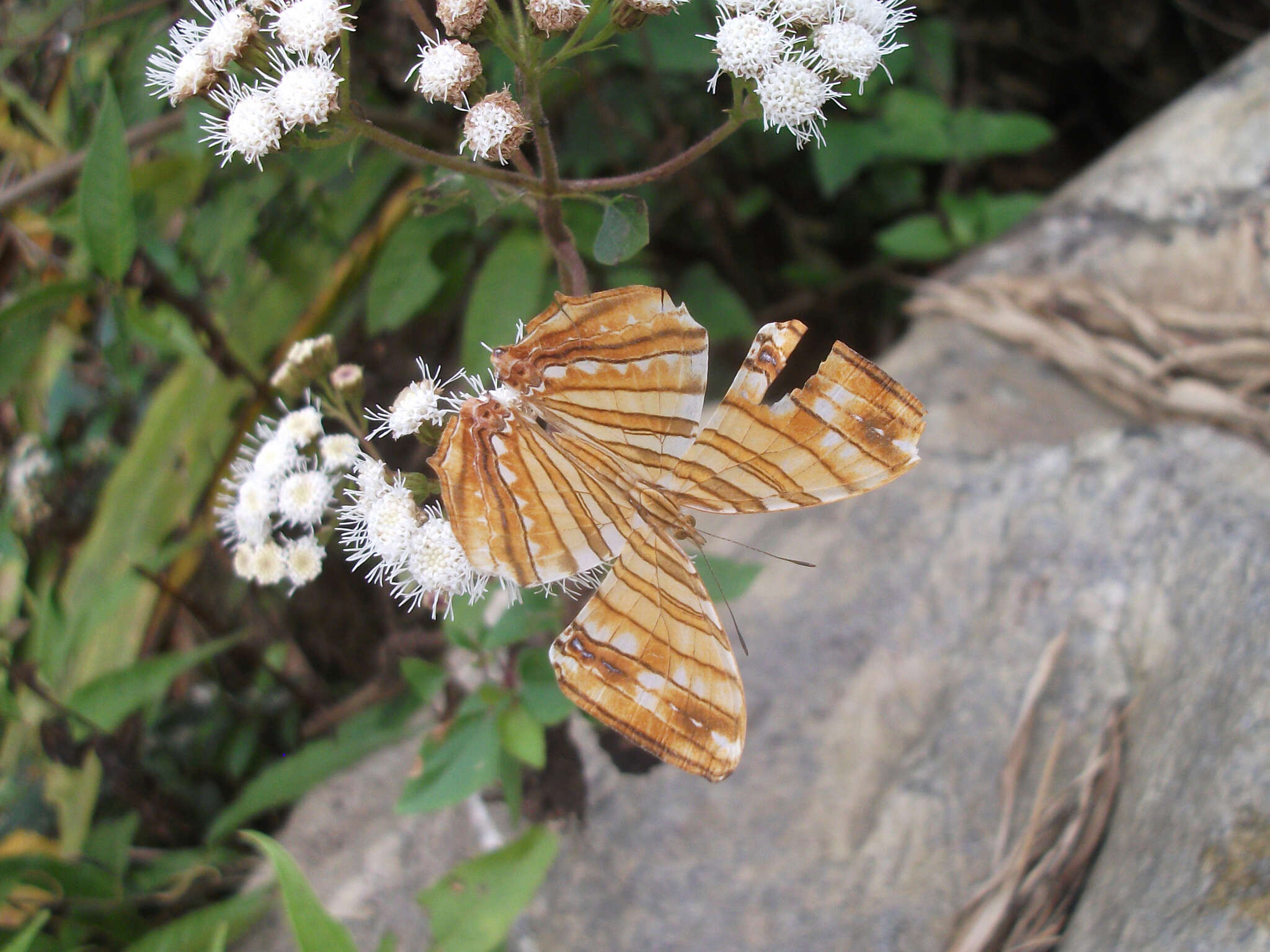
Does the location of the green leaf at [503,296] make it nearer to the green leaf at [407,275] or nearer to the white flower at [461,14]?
the green leaf at [407,275]

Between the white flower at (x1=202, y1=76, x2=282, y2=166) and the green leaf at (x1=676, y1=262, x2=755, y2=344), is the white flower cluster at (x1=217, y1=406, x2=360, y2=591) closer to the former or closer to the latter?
the white flower at (x1=202, y1=76, x2=282, y2=166)

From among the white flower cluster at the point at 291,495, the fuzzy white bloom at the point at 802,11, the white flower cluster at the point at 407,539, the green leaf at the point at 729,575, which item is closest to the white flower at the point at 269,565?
the white flower cluster at the point at 291,495

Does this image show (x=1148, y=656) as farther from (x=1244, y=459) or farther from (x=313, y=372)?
(x=313, y=372)

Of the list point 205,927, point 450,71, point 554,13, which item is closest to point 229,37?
point 450,71

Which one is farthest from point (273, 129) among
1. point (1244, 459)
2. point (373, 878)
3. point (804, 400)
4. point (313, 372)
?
point (1244, 459)

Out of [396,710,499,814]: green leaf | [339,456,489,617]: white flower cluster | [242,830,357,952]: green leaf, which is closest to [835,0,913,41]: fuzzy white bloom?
[339,456,489,617]: white flower cluster

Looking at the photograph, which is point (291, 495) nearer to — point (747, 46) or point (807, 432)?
point (807, 432)
